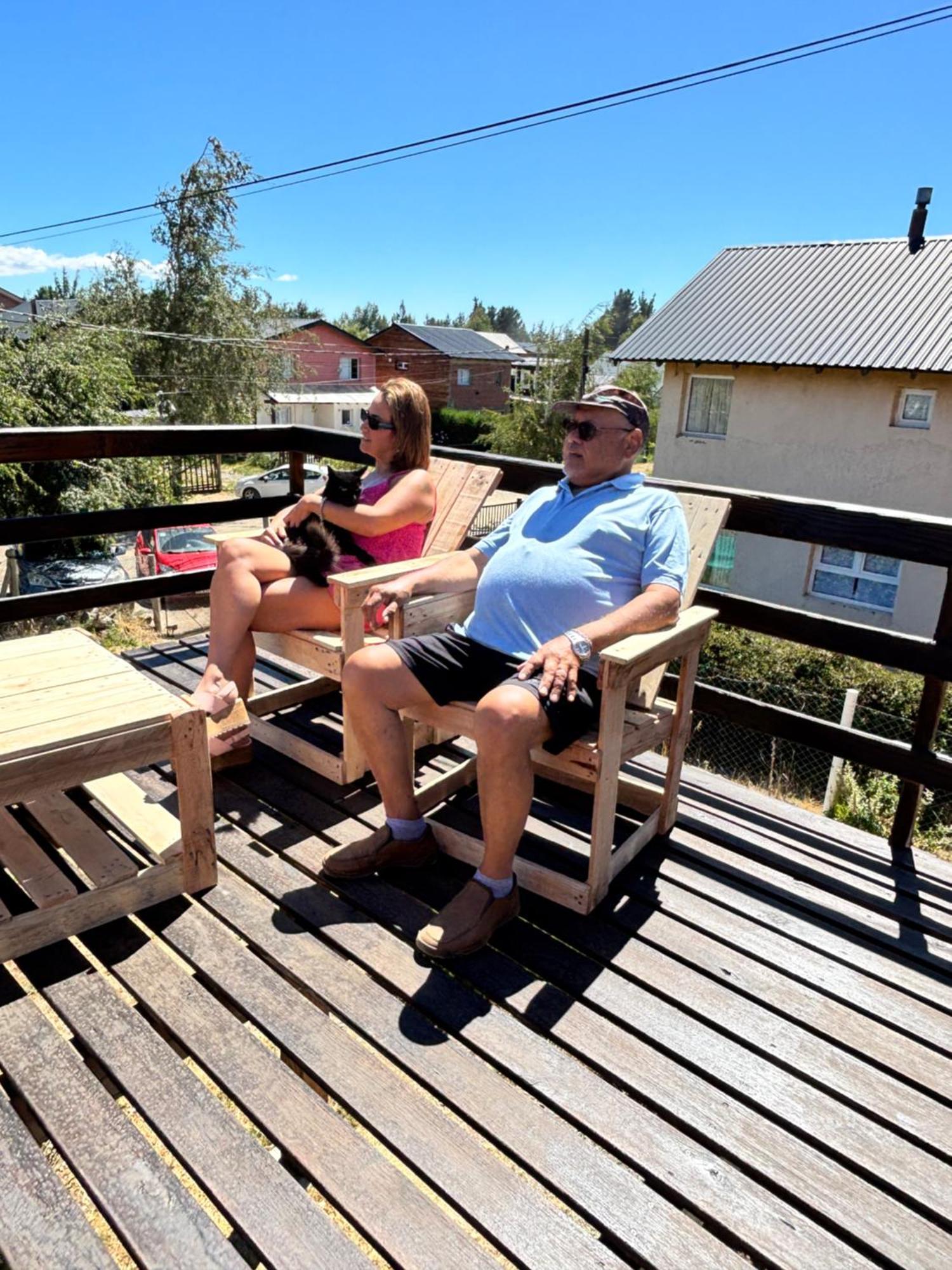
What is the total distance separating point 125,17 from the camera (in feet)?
60.0

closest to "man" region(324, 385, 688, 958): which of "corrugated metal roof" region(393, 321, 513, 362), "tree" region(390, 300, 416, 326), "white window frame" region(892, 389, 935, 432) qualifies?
Answer: "white window frame" region(892, 389, 935, 432)

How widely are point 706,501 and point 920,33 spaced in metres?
9.83

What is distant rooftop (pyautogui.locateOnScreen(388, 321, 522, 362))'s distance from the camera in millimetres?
35750

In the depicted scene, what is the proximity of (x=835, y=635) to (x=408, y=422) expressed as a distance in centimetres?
142

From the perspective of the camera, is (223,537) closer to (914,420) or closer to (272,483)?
(914,420)

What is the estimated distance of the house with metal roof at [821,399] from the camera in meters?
11.8

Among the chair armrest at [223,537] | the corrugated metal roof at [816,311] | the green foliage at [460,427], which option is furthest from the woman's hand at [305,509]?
the green foliage at [460,427]

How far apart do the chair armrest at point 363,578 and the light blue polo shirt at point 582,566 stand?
0.29 m

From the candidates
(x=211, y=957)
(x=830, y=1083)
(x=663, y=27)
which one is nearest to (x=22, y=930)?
(x=211, y=957)

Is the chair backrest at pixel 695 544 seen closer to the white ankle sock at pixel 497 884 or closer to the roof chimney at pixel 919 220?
the white ankle sock at pixel 497 884

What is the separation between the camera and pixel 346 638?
224 centimetres

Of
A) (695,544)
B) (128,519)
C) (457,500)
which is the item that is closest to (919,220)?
(457,500)

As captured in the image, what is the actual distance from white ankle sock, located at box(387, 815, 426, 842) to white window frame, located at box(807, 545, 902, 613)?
11603 millimetres

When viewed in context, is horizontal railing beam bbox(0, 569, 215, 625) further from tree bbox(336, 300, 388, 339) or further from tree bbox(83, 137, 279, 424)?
tree bbox(336, 300, 388, 339)
